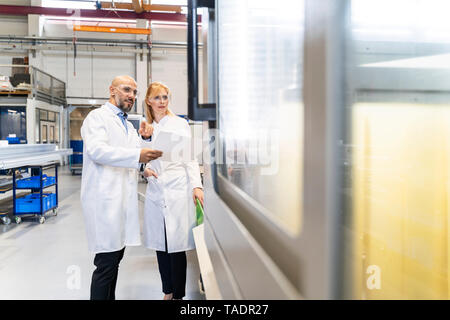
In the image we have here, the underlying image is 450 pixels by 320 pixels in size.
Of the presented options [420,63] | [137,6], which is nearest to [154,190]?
[420,63]

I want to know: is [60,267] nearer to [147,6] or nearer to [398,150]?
[398,150]

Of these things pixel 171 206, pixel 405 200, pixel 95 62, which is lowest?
pixel 171 206

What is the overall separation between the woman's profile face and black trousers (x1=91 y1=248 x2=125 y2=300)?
3.09 feet

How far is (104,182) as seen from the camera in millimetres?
1915

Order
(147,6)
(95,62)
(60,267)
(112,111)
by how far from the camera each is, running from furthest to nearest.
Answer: (95,62)
(147,6)
(60,267)
(112,111)

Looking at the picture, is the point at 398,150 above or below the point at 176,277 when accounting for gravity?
above

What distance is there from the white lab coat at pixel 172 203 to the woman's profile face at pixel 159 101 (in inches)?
4.4

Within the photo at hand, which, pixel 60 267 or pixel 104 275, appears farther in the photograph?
pixel 60 267

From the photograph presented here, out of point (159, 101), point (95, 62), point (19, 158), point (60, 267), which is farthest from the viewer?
point (95, 62)

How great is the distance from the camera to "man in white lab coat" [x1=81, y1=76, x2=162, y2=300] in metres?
1.87

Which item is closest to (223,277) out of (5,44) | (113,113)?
(113,113)

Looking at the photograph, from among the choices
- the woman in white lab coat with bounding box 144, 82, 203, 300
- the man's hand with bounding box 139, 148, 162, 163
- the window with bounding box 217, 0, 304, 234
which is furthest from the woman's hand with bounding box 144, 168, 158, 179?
the window with bounding box 217, 0, 304, 234

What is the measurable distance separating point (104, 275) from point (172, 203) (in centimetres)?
56
